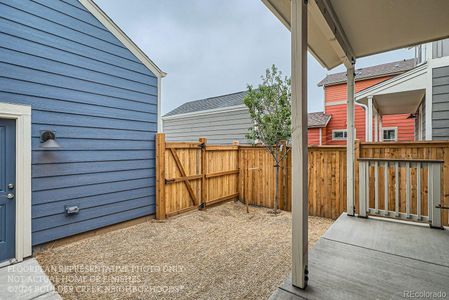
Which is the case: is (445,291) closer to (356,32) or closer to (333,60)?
(356,32)

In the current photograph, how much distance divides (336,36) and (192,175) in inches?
146

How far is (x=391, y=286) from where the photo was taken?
1709mm

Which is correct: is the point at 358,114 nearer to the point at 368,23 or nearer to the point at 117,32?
the point at 368,23

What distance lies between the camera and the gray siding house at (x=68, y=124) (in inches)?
112

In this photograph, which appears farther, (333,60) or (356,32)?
(333,60)

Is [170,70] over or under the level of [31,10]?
over

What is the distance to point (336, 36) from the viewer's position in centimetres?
244

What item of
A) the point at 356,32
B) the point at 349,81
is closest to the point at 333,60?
the point at 349,81

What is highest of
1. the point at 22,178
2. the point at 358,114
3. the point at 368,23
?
the point at 358,114

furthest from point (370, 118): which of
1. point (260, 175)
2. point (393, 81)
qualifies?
point (260, 175)

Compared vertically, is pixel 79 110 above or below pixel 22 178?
above

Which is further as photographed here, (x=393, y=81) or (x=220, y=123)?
(x=220, y=123)

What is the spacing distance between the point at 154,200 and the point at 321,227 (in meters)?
3.26

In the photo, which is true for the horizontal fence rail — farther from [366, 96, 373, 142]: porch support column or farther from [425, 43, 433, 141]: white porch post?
[366, 96, 373, 142]: porch support column
